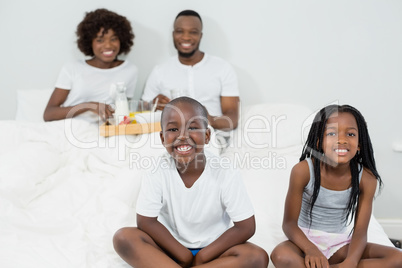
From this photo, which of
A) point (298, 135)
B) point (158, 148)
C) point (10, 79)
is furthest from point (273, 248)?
point (10, 79)

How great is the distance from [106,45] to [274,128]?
0.99 metres

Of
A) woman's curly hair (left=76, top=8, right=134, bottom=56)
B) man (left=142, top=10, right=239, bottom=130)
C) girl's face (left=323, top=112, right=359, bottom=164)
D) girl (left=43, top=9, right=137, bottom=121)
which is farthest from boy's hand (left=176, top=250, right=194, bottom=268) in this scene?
woman's curly hair (left=76, top=8, right=134, bottom=56)

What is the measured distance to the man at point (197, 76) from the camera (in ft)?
7.29

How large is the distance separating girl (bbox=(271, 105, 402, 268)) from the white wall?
43.6 inches

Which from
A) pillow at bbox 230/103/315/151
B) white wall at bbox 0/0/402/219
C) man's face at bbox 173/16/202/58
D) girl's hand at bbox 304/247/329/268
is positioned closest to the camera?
girl's hand at bbox 304/247/329/268

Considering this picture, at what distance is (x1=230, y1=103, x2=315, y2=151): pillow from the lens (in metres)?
2.01

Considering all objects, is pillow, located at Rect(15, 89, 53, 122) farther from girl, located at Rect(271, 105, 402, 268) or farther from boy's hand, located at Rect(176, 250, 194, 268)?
girl, located at Rect(271, 105, 402, 268)

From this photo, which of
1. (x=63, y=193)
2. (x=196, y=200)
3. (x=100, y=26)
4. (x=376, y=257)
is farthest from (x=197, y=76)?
(x=376, y=257)

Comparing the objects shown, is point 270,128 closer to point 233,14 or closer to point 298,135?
point 298,135

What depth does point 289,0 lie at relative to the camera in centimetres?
233

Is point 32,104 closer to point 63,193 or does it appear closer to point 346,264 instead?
point 63,193

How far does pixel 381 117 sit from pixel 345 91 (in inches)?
9.5

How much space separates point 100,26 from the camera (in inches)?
89.0

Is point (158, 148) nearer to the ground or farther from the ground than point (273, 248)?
farther from the ground
